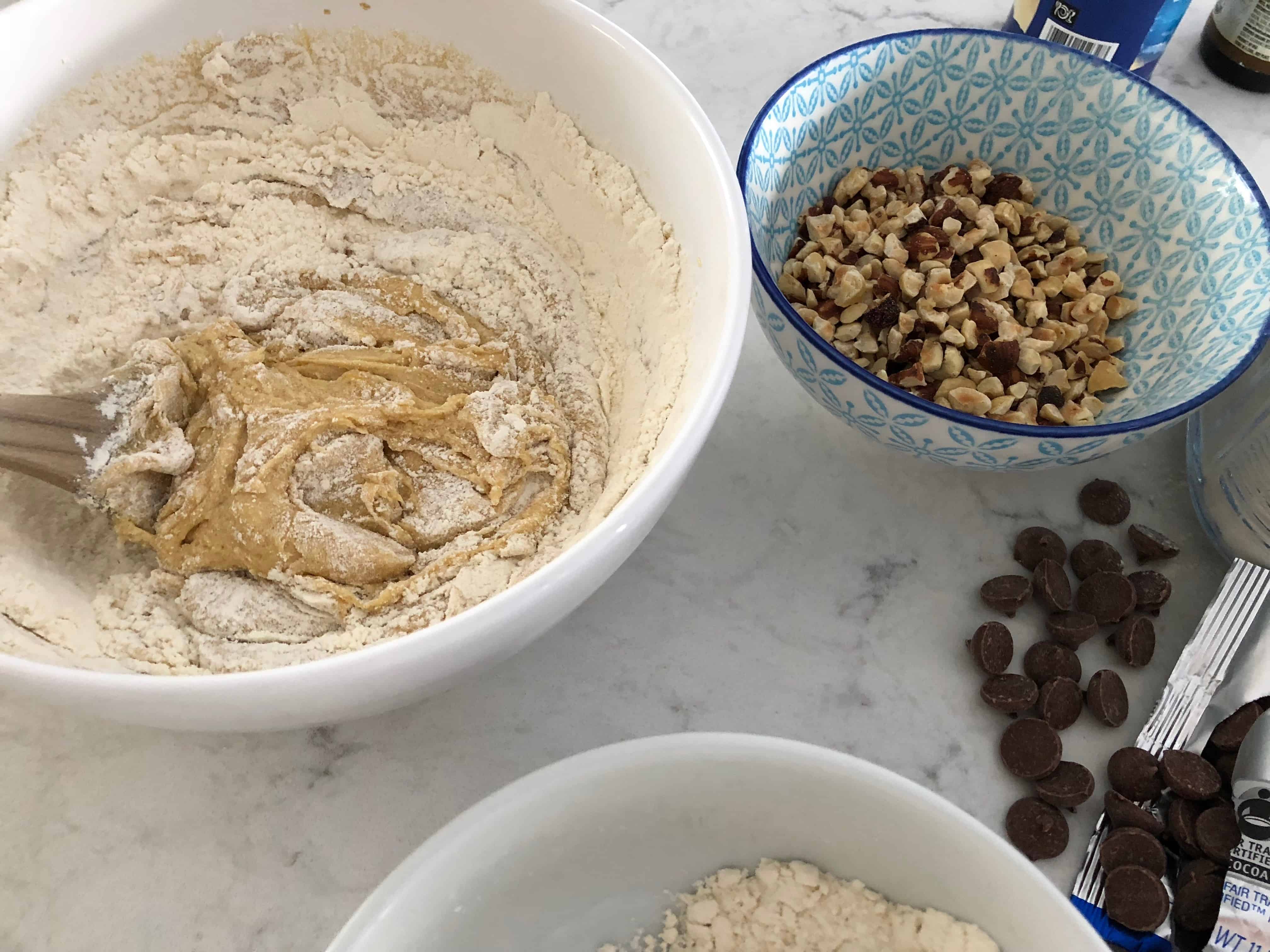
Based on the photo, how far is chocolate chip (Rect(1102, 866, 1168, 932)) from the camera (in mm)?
758

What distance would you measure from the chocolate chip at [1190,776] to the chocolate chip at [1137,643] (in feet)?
0.32

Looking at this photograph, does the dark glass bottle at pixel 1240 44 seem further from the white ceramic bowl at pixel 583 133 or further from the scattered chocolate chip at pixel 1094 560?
the white ceramic bowl at pixel 583 133

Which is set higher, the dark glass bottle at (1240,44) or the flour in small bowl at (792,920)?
the dark glass bottle at (1240,44)

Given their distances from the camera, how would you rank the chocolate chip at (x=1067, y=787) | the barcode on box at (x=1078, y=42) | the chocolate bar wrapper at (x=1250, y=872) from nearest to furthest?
the chocolate bar wrapper at (x=1250, y=872)
the chocolate chip at (x=1067, y=787)
the barcode on box at (x=1078, y=42)

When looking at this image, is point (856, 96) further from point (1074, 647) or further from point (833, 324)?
point (1074, 647)

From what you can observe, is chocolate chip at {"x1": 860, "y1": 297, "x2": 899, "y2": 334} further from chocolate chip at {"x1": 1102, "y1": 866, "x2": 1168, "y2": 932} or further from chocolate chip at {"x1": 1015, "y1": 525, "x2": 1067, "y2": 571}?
chocolate chip at {"x1": 1102, "y1": 866, "x2": 1168, "y2": 932}

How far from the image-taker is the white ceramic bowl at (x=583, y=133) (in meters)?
0.60

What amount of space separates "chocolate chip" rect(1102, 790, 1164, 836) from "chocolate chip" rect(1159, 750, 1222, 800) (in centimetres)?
3

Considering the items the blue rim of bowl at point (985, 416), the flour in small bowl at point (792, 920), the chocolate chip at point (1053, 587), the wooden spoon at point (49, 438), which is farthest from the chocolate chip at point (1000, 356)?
Result: the wooden spoon at point (49, 438)

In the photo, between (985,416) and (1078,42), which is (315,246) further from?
(1078,42)

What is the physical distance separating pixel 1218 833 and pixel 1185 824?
0.03 metres

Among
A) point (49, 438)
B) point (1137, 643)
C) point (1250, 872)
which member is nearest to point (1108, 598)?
point (1137, 643)

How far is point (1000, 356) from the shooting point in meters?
0.94

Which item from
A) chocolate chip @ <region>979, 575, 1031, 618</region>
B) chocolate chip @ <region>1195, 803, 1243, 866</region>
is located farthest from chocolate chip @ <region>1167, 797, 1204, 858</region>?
chocolate chip @ <region>979, 575, 1031, 618</region>
